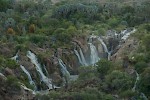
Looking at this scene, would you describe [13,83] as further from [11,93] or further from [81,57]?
[81,57]

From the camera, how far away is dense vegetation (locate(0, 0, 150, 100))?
4197 cm

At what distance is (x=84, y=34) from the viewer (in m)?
62.8

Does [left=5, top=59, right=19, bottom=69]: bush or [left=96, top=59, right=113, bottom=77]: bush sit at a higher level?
[left=5, top=59, right=19, bottom=69]: bush

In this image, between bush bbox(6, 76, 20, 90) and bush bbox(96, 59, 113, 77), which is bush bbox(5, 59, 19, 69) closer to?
bush bbox(6, 76, 20, 90)

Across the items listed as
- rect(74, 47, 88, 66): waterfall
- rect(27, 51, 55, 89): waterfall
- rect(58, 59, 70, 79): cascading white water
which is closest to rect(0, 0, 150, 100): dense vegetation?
rect(27, 51, 55, 89): waterfall

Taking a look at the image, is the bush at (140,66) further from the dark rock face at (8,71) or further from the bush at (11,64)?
the dark rock face at (8,71)

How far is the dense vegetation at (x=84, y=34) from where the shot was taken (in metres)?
42.0

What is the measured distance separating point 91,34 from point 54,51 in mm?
12024

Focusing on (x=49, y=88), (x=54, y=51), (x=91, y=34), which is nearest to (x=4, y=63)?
(x=49, y=88)

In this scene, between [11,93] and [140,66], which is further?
[140,66]

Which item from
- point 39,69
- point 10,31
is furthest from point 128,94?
point 10,31

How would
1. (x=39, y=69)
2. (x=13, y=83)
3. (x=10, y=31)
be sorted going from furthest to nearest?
(x=10, y=31)
(x=39, y=69)
(x=13, y=83)

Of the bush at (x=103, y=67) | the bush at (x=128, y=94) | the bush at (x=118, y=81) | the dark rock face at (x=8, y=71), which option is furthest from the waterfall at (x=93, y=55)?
the bush at (x=128, y=94)

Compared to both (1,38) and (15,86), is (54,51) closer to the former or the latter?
(1,38)
